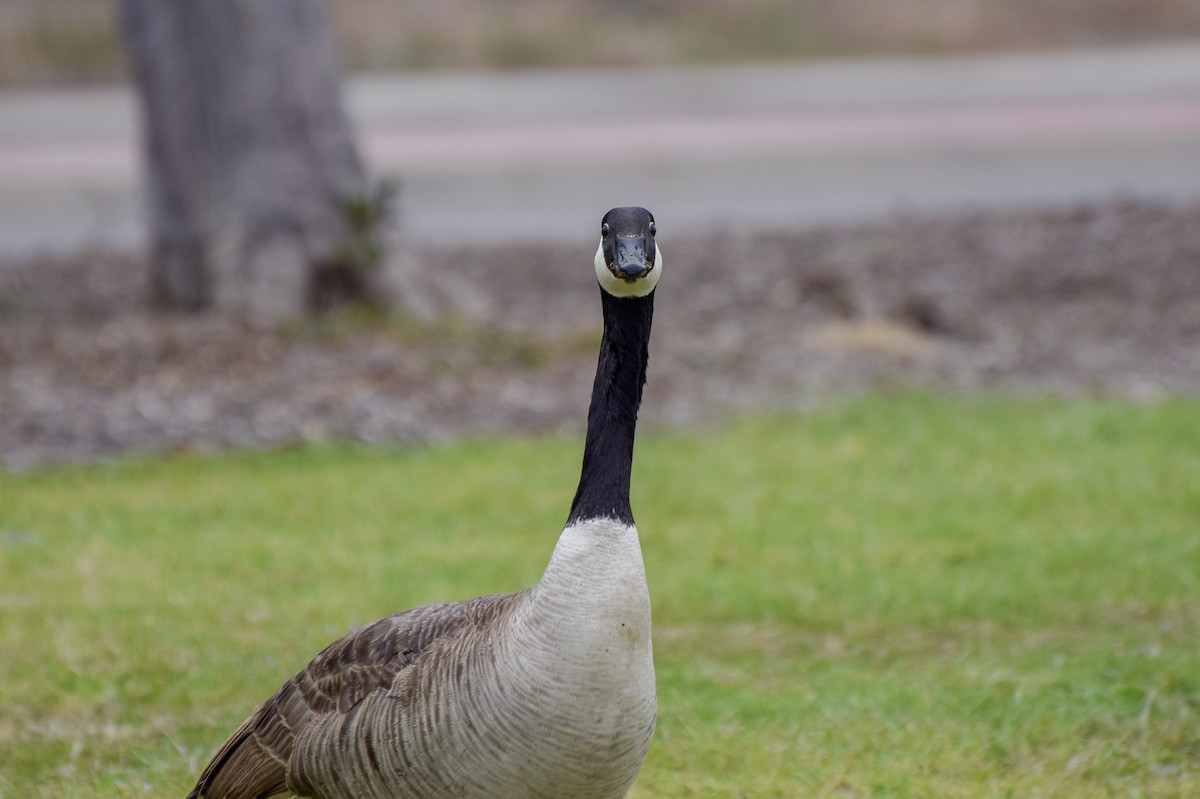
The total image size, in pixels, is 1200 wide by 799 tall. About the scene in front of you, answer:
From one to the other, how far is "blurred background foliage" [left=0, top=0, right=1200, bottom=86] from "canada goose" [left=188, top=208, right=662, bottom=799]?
23.2 meters

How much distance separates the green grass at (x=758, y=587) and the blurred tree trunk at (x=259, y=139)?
1919mm

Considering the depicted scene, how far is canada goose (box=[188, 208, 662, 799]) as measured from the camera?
309 centimetres

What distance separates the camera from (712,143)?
19.0 meters

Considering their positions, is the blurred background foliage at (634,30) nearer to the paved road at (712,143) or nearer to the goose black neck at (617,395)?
the paved road at (712,143)

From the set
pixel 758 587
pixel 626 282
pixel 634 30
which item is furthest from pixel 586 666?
pixel 634 30

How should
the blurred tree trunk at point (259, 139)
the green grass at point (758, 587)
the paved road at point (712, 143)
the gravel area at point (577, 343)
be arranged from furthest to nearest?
the paved road at point (712, 143) < the blurred tree trunk at point (259, 139) < the gravel area at point (577, 343) < the green grass at point (758, 587)

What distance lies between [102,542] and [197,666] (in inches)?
52.4

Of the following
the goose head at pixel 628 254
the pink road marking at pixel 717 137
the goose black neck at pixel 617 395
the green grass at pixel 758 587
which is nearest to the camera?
the goose head at pixel 628 254

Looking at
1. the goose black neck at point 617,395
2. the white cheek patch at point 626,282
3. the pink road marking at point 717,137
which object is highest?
the pink road marking at point 717,137

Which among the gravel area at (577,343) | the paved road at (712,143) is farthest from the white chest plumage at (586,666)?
the paved road at (712,143)

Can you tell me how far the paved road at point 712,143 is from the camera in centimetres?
1501

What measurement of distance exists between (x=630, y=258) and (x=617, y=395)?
0.39 m

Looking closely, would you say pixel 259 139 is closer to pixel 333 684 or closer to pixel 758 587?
pixel 758 587

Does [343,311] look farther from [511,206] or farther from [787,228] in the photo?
[511,206]
